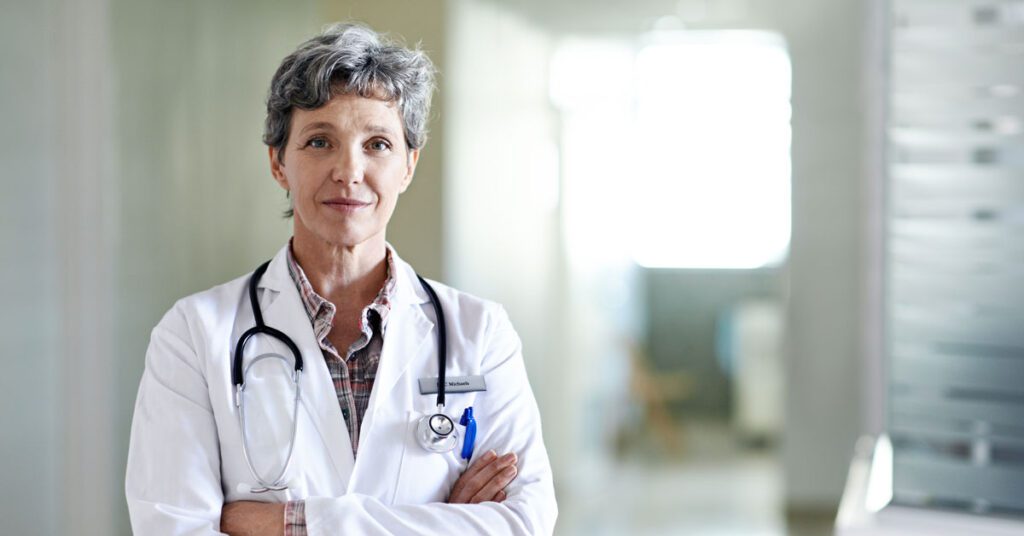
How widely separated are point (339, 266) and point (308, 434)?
218mm

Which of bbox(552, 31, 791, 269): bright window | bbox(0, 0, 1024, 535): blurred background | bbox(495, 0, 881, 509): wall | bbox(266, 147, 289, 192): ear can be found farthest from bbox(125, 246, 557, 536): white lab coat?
bbox(552, 31, 791, 269): bright window

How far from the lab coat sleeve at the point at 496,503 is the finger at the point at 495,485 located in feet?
0.05

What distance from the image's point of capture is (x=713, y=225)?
7.53m

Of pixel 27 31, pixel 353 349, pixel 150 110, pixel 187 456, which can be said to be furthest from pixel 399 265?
pixel 27 31

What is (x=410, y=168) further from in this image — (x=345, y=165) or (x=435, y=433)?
(x=435, y=433)

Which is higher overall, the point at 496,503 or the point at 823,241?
the point at 823,241

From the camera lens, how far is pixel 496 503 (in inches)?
50.8

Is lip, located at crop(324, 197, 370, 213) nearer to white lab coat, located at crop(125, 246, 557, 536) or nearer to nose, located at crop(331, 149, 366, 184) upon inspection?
nose, located at crop(331, 149, 366, 184)

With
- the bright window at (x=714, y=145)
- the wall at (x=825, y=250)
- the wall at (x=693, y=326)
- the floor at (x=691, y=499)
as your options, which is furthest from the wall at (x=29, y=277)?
the wall at (x=693, y=326)

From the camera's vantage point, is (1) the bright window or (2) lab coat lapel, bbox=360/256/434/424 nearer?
(2) lab coat lapel, bbox=360/256/434/424

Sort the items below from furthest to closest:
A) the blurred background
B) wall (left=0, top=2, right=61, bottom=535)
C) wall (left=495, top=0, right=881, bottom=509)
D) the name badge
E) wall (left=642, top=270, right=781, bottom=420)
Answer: wall (left=642, top=270, right=781, bottom=420)
wall (left=495, top=0, right=881, bottom=509)
wall (left=0, top=2, right=61, bottom=535)
the blurred background
the name badge

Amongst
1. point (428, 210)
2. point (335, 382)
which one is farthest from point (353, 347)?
point (428, 210)

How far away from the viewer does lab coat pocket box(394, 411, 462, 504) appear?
4.23ft

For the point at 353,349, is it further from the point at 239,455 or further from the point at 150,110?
the point at 150,110
